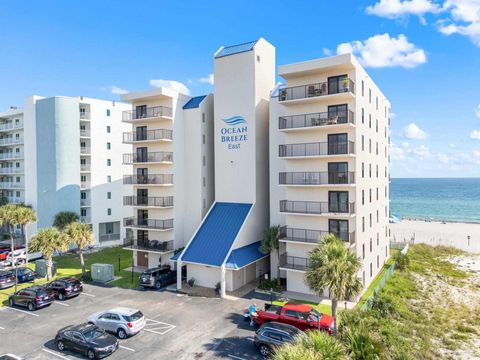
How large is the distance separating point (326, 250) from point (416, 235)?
53099 millimetres

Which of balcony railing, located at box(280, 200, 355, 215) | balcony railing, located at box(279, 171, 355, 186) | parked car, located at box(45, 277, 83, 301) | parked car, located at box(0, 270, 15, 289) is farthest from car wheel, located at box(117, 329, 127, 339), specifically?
parked car, located at box(0, 270, 15, 289)

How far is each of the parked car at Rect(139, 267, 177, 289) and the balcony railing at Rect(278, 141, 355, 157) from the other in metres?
15.2

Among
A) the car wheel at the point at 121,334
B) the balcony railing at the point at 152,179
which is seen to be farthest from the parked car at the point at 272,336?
the balcony railing at the point at 152,179

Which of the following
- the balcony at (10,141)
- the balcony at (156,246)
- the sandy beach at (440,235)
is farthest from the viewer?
the sandy beach at (440,235)

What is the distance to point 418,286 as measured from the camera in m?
32.8

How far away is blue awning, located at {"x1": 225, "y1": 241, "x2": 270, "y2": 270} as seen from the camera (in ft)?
93.8

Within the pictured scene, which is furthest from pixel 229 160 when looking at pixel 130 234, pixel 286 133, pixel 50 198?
pixel 50 198

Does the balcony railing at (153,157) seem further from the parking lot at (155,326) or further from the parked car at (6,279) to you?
the parked car at (6,279)

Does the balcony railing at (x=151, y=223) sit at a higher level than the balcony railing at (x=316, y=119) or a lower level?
lower

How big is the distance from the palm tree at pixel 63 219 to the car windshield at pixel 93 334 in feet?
92.0

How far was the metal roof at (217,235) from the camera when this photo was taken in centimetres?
2966

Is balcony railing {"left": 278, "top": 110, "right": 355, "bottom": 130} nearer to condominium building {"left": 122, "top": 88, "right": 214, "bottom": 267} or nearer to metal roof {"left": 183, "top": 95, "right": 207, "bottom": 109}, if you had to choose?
condominium building {"left": 122, "top": 88, "right": 214, "bottom": 267}

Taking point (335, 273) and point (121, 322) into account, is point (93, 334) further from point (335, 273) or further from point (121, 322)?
point (335, 273)

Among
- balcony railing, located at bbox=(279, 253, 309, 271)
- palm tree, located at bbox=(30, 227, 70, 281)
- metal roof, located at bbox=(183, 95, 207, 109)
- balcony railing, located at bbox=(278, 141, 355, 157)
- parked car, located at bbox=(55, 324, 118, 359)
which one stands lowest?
parked car, located at bbox=(55, 324, 118, 359)
